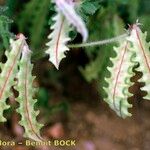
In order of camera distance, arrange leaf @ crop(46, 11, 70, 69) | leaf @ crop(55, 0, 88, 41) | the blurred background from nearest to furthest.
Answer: leaf @ crop(55, 0, 88, 41) < leaf @ crop(46, 11, 70, 69) < the blurred background

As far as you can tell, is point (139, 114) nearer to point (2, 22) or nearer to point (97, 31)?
point (97, 31)

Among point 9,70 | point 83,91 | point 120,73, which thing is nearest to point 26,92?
point 9,70

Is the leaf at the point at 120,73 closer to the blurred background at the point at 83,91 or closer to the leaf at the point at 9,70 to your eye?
the leaf at the point at 9,70

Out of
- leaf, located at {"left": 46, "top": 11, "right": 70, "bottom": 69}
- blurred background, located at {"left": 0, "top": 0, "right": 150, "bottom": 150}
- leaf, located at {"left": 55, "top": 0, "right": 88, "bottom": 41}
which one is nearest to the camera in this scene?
leaf, located at {"left": 55, "top": 0, "right": 88, "bottom": 41}

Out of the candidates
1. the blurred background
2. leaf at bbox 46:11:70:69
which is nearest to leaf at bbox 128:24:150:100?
leaf at bbox 46:11:70:69

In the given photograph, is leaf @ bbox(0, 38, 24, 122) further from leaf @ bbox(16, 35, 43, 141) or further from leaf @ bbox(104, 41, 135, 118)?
leaf @ bbox(104, 41, 135, 118)

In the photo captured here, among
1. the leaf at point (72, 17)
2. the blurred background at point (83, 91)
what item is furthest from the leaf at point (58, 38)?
the blurred background at point (83, 91)

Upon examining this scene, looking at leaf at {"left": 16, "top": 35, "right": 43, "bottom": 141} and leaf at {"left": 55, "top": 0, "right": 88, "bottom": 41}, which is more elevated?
leaf at {"left": 55, "top": 0, "right": 88, "bottom": 41}

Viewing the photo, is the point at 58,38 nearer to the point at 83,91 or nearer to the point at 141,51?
the point at 141,51
